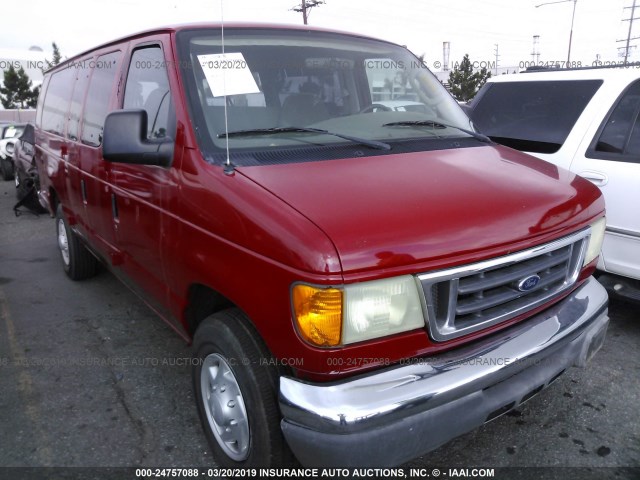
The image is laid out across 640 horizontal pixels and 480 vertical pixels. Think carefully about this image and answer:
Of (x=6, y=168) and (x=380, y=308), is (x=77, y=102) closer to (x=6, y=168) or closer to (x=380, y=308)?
(x=380, y=308)

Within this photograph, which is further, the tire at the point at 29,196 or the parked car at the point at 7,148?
the parked car at the point at 7,148

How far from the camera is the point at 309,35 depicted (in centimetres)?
307

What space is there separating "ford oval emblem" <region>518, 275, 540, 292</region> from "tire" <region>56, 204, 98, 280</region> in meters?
4.05

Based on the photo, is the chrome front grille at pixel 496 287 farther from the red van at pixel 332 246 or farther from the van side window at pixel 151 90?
the van side window at pixel 151 90

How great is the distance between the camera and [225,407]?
2330 millimetres

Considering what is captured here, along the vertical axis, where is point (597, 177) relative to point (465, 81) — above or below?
below

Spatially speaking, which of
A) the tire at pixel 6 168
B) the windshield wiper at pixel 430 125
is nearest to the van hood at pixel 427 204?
the windshield wiper at pixel 430 125

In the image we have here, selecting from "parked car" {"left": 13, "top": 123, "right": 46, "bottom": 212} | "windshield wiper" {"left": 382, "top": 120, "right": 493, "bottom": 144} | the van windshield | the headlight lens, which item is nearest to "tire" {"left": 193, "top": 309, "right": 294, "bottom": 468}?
the headlight lens

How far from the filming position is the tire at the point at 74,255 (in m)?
4.95

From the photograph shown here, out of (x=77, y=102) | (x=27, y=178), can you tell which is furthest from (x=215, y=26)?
(x=27, y=178)

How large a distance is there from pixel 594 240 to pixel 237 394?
1.91 m

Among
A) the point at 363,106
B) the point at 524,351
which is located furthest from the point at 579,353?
the point at 363,106

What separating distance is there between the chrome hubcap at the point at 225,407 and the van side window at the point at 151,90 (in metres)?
1.17

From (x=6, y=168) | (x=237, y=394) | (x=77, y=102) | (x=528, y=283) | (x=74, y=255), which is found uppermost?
(x=77, y=102)
